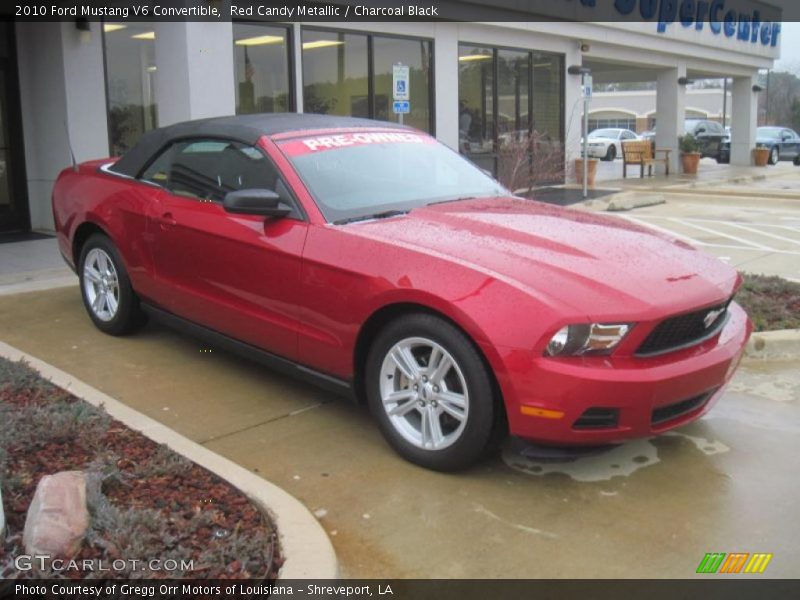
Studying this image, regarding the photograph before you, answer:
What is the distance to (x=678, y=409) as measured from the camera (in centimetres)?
Result: 364

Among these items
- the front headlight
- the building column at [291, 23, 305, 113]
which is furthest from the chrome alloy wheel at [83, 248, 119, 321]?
the building column at [291, 23, 305, 113]

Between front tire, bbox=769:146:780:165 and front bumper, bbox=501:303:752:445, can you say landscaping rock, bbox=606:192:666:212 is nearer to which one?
front bumper, bbox=501:303:752:445

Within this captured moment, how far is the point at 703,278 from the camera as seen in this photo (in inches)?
153

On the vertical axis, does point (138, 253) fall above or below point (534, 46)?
below

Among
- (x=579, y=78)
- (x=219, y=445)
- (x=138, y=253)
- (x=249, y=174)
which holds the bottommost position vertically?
(x=219, y=445)

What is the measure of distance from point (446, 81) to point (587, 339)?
13357mm

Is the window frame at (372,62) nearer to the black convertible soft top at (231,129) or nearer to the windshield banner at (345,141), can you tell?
the black convertible soft top at (231,129)

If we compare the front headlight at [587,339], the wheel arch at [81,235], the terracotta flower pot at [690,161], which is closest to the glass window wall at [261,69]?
the wheel arch at [81,235]

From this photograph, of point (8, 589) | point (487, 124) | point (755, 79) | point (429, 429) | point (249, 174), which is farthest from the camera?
point (755, 79)

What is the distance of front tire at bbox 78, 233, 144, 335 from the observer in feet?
18.6

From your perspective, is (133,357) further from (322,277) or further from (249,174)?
(322,277)

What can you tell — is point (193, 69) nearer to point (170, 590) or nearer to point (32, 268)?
point (32, 268)

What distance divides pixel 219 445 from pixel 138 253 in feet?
5.87

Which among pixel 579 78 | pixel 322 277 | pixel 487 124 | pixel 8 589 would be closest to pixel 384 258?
pixel 322 277
